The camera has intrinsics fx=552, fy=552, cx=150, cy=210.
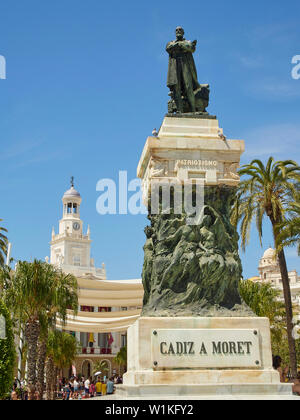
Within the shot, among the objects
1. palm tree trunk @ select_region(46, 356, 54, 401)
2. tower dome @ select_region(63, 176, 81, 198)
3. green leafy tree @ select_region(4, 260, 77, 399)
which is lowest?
palm tree trunk @ select_region(46, 356, 54, 401)

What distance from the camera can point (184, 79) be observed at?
1309cm

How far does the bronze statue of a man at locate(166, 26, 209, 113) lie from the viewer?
1310 centimetres

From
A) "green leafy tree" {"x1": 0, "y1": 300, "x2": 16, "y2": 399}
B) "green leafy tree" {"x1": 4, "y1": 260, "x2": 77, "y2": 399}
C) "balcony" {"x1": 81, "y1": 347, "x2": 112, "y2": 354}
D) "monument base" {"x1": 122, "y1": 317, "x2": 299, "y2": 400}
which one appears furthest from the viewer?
"balcony" {"x1": 81, "y1": 347, "x2": 112, "y2": 354}

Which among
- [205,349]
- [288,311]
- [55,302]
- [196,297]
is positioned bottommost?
[205,349]

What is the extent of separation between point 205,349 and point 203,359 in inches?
7.4

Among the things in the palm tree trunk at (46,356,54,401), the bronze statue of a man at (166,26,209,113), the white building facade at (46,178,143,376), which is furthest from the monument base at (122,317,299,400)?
the white building facade at (46,178,143,376)

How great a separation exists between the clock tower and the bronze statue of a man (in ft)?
341


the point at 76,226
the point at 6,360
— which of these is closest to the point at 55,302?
the point at 6,360

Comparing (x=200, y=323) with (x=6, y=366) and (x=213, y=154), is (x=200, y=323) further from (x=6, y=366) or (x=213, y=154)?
(x=6, y=366)

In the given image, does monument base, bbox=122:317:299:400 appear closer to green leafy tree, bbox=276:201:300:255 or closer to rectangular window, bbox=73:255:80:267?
green leafy tree, bbox=276:201:300:255

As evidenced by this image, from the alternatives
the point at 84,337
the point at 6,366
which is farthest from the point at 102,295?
the point at 6,366

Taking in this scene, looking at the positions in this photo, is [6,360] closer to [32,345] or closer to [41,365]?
[32,345]
